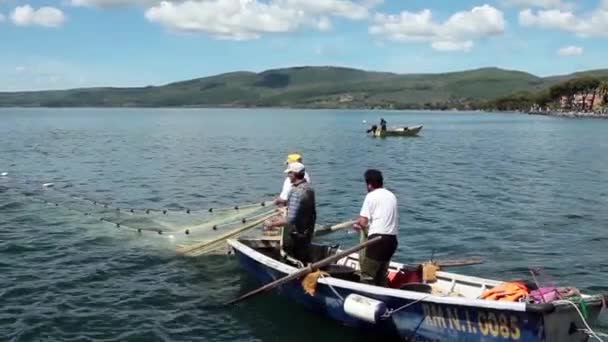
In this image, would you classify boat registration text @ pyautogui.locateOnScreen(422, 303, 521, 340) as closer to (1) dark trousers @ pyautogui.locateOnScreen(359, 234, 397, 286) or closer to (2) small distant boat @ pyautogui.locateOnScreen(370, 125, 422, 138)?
(1) dark trousers @ pyautogui.locateOnScreen(359, 234, 397, 286)

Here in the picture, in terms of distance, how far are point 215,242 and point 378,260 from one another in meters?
6.93

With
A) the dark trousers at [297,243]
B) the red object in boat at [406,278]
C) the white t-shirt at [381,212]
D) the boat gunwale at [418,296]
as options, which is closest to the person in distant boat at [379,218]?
the white t-shirt at [381,212]

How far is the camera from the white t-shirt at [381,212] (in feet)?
42.3

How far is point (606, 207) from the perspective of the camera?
98.4 ft

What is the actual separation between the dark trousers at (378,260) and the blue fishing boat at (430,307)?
0.46m

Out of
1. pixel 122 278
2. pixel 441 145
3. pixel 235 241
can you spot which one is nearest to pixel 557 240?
pixel 235 241

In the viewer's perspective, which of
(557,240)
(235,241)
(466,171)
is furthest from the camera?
(466,171)

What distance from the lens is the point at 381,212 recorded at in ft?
42.4

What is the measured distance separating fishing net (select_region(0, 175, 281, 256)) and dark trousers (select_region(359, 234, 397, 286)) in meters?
5.66

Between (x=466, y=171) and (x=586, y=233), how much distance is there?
2348 cm

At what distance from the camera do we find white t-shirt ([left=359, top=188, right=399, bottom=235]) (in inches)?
508

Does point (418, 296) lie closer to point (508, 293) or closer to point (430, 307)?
point (430, 307)

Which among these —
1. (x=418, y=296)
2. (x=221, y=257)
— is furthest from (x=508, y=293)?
(x=221, y=257)

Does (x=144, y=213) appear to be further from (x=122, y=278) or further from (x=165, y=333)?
(x=165, y=333)
